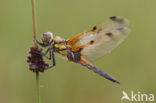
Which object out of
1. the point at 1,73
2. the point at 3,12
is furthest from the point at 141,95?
the point at 3,12

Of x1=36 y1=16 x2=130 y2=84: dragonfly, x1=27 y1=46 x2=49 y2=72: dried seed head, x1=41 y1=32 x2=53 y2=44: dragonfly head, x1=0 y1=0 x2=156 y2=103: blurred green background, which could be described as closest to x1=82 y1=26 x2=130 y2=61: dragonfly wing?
x1=36 y1=16 x2=130 y2=84: dragonfly

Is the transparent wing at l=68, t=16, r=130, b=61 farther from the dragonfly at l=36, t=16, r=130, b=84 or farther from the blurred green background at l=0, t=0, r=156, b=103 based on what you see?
the blurred green background at l=0, t=0, r=156, b=103

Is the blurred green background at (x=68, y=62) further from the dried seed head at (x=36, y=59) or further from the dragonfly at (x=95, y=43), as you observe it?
the dried seed head at (x=36, y=59)

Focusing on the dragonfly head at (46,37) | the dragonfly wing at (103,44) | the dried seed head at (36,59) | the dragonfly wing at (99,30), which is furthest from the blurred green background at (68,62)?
the dried seed head at (36,59)

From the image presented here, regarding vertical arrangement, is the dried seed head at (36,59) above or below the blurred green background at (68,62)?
below

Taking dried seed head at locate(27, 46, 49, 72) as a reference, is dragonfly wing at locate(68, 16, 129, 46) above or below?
above

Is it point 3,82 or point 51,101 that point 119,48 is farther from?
point 3,82
